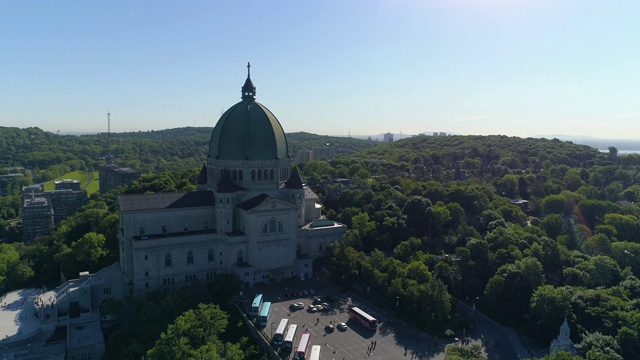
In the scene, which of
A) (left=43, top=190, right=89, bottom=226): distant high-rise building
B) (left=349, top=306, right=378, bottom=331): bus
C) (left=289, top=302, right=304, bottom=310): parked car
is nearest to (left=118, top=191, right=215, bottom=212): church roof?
(left=289, top=302, right=304, bottom=310): parked car

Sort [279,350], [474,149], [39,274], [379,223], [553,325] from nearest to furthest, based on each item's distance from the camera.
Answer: [279,350] → [553,325] → [39,274] → [379,223] → [474,149]

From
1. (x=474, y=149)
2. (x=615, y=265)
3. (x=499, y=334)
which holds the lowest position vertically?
(x=499, y=334)

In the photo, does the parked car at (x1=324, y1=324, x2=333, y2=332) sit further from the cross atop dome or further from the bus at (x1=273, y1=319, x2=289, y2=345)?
the cross atop dome

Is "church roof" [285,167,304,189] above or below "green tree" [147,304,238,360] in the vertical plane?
above

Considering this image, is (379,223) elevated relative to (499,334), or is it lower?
elevated

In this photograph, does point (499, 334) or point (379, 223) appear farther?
point (379, 223)

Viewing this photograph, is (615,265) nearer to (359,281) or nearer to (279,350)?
(359,281)

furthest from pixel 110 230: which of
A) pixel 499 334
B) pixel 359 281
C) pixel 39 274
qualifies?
pixel 499 334

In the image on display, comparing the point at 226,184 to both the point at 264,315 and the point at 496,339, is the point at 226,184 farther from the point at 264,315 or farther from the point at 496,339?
the point at 496,339
